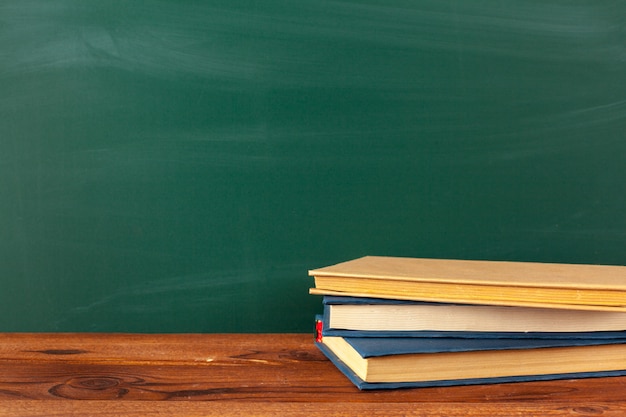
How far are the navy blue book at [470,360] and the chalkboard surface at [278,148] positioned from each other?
291 millimetres

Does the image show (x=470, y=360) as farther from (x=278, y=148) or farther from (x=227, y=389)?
(x=278, y=148)

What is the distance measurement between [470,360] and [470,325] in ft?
0.15

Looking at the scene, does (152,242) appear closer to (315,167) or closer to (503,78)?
(315,167)

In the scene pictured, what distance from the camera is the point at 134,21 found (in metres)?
1.00

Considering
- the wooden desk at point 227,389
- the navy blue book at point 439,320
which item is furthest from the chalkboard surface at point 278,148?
the navy blue book at point 439,320

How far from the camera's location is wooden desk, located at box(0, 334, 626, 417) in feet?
2.12

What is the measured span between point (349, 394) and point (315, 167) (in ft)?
1.48

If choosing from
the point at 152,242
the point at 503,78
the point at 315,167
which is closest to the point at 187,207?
the point at 152,242

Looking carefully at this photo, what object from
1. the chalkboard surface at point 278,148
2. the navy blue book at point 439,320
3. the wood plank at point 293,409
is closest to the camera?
the wood plank at point 293,409

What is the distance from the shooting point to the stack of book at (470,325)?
2.38 ft

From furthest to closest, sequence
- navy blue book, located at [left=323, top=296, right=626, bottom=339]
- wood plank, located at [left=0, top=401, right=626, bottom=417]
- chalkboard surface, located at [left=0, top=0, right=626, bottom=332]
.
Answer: chalkboard surface, located at [left=0, top=0, right=626, bottom=332], navy blue book, located at [left=323, top=296, right=626, bottom=339], wood plank, located at [left=0, top=401, right=626, bottom=417]

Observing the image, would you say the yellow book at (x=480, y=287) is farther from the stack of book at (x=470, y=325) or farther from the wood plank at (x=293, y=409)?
the wood plank at (x=293, y=409)

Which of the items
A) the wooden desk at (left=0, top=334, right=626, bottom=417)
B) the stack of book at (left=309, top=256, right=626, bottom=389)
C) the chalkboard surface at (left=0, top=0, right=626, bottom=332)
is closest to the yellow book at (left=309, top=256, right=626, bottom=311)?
the stack of book at (left=309, top=256, right=626, bottom=389)

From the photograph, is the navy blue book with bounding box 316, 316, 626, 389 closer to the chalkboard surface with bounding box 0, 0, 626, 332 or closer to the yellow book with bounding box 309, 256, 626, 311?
the yellow book with bounding box 309, 256, 626, 311
